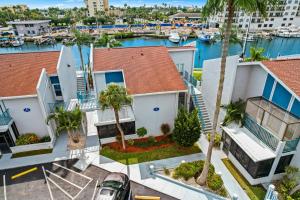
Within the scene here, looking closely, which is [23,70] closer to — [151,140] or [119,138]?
[119,138]

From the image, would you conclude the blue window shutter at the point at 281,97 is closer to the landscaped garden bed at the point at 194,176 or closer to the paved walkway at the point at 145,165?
the paved walkway at the point at 145,165

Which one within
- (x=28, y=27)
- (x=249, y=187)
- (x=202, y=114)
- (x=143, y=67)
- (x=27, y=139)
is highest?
(x=143, y=67)

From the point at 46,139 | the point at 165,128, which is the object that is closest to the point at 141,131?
the point at 165,128

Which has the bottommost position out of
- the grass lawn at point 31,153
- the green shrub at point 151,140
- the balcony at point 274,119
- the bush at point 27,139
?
the grass lawn at point 31,153

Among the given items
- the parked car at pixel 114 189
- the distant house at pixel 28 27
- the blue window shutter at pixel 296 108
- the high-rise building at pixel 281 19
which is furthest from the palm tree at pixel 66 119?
the distant house at pixel 28 27

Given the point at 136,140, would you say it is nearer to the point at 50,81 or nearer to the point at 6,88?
the point at 50,81

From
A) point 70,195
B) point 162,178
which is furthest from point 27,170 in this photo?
point 162,178

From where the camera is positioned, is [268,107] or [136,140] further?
[136,140]
